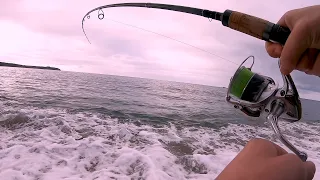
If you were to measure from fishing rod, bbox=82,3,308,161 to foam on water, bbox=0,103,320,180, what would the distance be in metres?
3.44

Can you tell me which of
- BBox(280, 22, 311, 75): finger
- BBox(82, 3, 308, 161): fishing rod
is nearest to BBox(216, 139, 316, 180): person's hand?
BBox(82, 3, 308, 161): fishing rod

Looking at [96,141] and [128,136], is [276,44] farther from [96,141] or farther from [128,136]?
[128,136]

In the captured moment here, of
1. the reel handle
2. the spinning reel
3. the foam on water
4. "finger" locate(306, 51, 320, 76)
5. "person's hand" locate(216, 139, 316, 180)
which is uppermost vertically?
the reel handle

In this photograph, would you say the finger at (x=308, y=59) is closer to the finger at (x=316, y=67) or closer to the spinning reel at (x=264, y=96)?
the finger at (x=316, y=67)

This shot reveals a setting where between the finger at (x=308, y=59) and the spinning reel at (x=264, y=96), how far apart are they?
0.11m

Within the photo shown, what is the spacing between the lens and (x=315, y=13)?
1.11m

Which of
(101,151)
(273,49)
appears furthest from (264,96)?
(101,151)

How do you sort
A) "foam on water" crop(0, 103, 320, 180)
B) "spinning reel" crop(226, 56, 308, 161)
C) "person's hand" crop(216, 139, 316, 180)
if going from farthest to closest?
1. "foam on water" crop(0, 103, 320, 180)
2. "spinning reel" crop(226, 56, 308, 161)
3. "person's hand" crop(216, 139, 316, 180)

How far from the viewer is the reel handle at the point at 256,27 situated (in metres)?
1.31

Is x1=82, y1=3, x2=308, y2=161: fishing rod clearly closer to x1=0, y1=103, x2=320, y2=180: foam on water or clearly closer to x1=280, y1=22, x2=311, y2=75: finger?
x1=280, y1=22, x2=311, y2=75: finger

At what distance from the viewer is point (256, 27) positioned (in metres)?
1.39

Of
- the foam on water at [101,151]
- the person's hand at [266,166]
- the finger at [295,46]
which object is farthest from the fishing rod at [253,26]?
the foam on water at [101,151]

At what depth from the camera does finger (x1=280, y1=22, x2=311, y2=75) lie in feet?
3.68

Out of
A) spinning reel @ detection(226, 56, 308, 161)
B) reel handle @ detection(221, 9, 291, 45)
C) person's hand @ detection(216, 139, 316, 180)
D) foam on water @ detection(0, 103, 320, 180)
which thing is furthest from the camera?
foam on water @ detection(0, 103, 320, 180)
